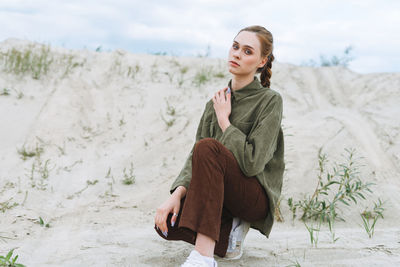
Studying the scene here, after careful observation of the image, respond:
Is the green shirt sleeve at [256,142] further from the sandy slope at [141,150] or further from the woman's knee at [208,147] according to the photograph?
the sandy slope at [141,150]

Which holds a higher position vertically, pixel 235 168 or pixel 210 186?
pixel 235 168

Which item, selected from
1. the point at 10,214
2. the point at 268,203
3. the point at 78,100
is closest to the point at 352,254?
the point at 268,203

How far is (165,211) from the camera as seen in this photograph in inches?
110

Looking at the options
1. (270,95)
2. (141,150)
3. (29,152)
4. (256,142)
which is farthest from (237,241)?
(29,152)

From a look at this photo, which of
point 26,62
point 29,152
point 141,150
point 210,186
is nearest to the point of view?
point 210,186

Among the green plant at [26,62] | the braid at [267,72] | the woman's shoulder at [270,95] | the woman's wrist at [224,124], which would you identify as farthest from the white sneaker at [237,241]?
the green plant at [26,62]

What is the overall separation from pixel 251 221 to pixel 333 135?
9.49 feet

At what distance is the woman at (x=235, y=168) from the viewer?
2.56 m

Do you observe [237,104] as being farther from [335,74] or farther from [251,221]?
[335,74]

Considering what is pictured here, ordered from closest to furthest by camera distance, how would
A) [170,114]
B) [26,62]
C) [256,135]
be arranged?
[256,135] → [170,114] → [26,62]

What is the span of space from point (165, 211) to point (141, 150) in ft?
10.2

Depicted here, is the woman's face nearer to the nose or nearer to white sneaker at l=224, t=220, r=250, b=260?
the nose

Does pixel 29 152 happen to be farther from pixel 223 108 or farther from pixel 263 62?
pixel 263 62

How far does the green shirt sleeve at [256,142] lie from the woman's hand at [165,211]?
502mm
